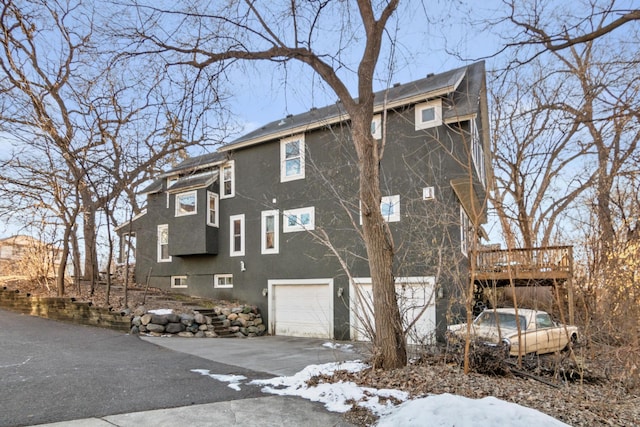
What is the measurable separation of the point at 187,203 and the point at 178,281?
347 cm

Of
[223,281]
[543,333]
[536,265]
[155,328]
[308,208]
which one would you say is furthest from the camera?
[223,281]

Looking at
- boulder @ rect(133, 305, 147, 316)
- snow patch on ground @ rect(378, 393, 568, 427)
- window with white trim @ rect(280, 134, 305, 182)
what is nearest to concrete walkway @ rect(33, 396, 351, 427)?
snow patch on ground @ rect(378, 393, 568, 427)

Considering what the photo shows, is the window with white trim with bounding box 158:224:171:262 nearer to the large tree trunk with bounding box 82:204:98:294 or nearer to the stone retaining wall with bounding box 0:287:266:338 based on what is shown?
the large tree trunk with bounding box 82:204:98:294

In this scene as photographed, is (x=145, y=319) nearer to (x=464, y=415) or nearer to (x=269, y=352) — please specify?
(x=269, y=352)

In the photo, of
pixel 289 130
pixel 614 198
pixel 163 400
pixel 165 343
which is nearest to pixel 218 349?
pixel 165 343

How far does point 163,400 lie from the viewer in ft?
17.2

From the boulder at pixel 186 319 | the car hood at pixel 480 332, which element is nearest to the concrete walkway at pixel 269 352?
the boulder at pixel 186 319

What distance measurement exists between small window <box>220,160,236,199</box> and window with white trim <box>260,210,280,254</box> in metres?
2.06

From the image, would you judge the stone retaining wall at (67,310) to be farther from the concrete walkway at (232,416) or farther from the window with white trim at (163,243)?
the concrete walkway at (232,416)

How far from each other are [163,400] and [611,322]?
6630 millimetres

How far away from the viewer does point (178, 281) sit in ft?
60.2

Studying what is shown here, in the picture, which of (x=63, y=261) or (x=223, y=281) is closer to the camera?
(x=63, y=261)

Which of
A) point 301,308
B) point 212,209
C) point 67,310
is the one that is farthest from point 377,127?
point 67,310

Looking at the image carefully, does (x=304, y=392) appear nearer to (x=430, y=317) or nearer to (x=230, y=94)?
(x=230, y=94)
